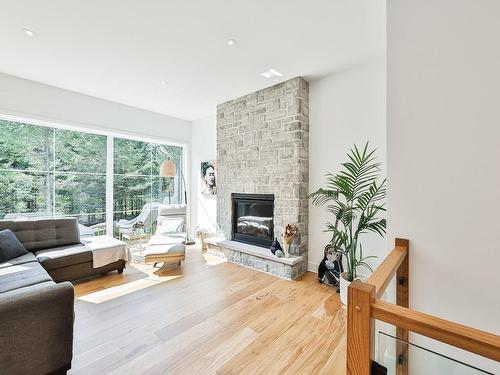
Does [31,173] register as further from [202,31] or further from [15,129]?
[202,31]

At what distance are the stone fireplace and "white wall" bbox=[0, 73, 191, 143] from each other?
152cm

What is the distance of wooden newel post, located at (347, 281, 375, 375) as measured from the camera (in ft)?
2.60

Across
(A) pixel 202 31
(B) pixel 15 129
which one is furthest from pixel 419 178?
(B) pixel 15 129

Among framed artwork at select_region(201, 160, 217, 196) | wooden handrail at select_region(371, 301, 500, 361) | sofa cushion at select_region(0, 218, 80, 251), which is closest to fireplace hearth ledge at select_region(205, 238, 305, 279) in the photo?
framed artwork at select_region(201, 160, 217, 196)

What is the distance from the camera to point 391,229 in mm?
1536

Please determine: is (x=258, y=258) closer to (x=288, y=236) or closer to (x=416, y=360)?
(x=288, y=236)

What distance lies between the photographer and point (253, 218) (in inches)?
155

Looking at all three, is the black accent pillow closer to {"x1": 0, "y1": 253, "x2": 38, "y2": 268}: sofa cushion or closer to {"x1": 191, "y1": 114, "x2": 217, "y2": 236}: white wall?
{"x1": 0, "y1": 253, "x2": 38, "y2": 268}: sofa cushion

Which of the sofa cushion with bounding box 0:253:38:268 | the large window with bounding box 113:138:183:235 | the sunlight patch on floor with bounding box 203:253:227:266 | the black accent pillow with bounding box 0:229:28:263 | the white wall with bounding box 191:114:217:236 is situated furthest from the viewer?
the white wall with bounding box 191:114:217:236

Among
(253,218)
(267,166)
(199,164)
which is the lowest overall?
(253,218)

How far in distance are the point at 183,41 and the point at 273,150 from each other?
1843mm

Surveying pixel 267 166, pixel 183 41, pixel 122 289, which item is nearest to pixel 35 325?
pixel 122 289

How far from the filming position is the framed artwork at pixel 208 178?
4.86 m

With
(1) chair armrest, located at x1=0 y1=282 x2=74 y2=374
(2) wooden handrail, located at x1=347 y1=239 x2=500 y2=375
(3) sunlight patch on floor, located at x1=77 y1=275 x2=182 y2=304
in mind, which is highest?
(2) wooden handrail, located at x1=347 y1=239 x2=500 y2=375
